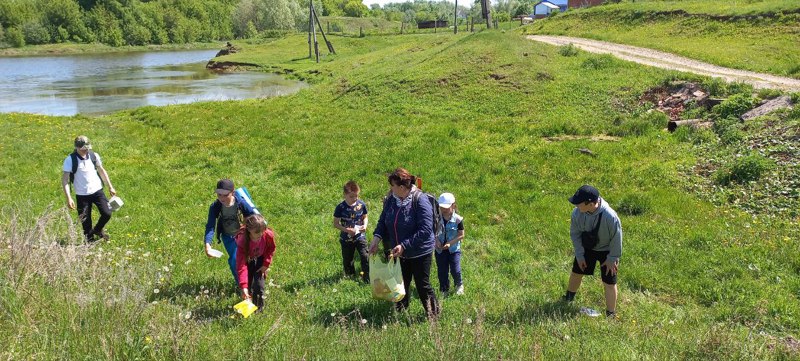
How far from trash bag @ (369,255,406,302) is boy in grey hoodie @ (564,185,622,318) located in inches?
88.7

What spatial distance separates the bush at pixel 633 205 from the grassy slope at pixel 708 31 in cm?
1341

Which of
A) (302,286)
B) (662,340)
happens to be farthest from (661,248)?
(302,286)

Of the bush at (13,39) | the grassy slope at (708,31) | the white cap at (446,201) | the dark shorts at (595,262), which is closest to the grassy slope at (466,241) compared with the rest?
the dark shorts at (595,262)

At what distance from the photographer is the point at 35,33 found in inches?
4717

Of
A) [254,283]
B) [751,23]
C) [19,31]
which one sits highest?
[19,31]

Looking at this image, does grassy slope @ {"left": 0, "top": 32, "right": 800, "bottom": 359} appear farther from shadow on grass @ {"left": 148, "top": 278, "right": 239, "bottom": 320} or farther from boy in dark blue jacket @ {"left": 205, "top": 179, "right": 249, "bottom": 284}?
boy in dark blue jacket @ {"left": 205, "top": 179, "right": 249, "bottom": 284}

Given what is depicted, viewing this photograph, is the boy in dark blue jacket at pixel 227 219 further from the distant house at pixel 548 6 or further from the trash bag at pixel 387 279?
the distant house at pixel 548 6

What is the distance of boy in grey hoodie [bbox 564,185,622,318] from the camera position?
6.04m

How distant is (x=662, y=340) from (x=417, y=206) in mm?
2917

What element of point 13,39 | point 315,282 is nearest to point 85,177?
point 315,282

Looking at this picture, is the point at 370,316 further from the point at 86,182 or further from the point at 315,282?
the point at 86,182

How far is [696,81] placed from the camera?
1825cm

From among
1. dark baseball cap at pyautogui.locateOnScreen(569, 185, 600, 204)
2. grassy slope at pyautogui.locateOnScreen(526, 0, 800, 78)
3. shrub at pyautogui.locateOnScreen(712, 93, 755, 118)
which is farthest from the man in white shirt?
grassy slope at pyautogui.locateOnScreen(526, 0, 800, 78)

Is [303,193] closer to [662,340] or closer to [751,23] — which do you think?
[662,340]
